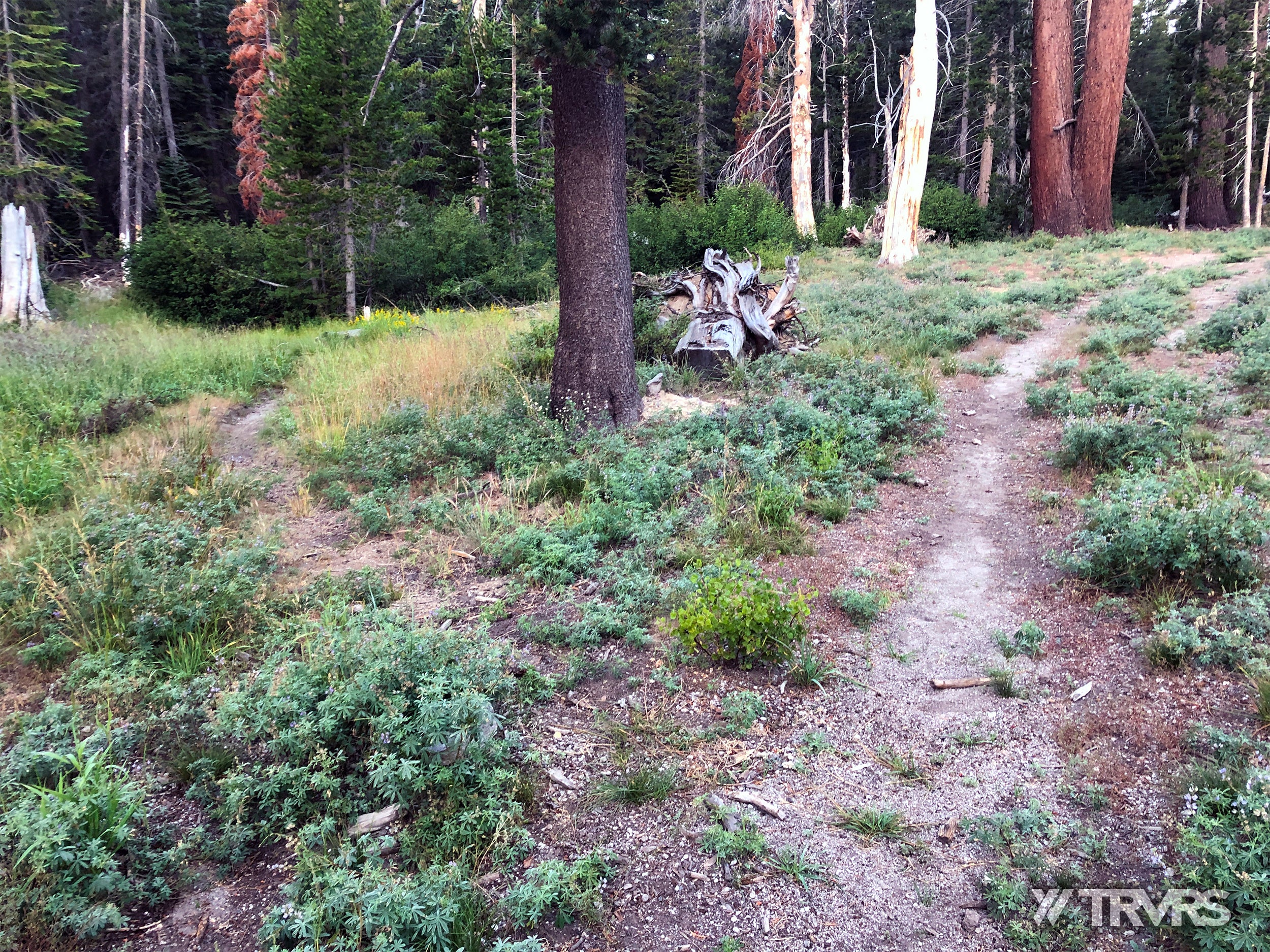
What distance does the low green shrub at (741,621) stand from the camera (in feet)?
13.1

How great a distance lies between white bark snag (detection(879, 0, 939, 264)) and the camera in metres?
17.0

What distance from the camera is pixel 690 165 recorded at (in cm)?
3469

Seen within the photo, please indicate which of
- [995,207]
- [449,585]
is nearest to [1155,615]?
[449,585]

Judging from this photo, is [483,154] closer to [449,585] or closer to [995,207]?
[995,207]

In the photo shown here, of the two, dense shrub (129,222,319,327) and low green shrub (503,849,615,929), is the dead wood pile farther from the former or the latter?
dense shrub (129,222,319,327)

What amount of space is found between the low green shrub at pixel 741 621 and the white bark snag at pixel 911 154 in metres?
15.7

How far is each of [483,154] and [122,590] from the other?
1949cm

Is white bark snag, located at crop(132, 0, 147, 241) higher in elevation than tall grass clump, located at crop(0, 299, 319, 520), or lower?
higher

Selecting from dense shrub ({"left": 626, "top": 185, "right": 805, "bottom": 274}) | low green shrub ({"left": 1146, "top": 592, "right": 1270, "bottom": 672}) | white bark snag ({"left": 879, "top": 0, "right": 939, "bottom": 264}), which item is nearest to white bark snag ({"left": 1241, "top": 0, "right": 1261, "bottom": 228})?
white bark snag ({"left": 879, "top": 0, "right": 939, "bottom": 264})

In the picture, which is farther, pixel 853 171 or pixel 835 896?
pixel 853 171

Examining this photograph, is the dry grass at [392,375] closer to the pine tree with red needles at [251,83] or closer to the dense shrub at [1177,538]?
the dense shrub at [1177,538]

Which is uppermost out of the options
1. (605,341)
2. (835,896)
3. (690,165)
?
(690,165)

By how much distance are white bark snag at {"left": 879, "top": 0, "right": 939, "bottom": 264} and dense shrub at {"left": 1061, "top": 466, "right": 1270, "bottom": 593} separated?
1424 centimetres

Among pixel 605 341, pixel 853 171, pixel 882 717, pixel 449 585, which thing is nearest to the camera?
pixel 882 717
